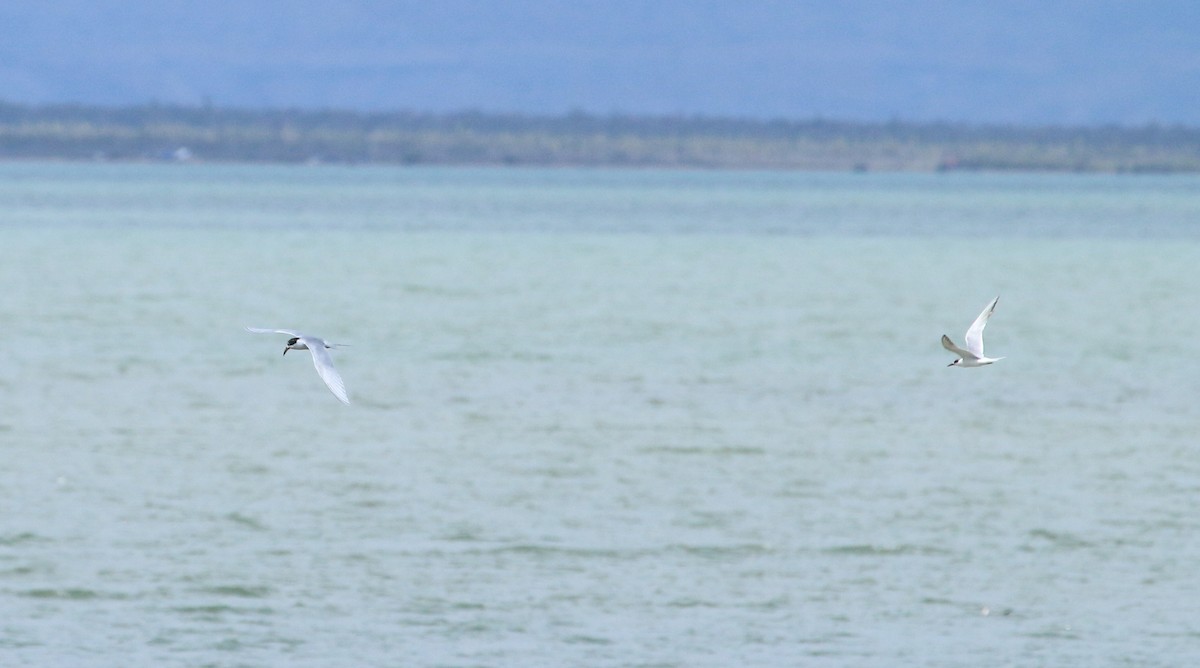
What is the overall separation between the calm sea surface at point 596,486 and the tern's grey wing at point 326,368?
320 inches

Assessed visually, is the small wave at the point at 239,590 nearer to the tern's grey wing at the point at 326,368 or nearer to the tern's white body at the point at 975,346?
the tern's grey wing at the point at 326,368

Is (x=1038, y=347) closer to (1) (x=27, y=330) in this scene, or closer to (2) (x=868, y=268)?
(1) (x=27, y=330)

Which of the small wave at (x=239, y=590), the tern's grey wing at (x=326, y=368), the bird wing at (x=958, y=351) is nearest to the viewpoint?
the tern's grey wing at (x=326, y=368)

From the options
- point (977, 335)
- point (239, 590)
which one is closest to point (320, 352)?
point (977, 335)

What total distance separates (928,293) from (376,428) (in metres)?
39.6

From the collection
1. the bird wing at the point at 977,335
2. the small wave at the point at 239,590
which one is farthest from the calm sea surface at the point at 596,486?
the bird wing at the point at 977,335

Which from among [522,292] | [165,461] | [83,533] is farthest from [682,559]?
[522,292]

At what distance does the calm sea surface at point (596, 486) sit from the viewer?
17344 mm

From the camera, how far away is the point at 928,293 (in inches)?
2613

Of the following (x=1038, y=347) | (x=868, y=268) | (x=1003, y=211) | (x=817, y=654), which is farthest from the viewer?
(x=1003, y=211)

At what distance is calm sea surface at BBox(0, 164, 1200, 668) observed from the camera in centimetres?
1734

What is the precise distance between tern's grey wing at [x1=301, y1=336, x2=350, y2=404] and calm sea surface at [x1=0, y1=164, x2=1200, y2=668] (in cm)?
812

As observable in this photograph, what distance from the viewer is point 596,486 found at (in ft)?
78.6

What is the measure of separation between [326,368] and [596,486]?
626 inches
